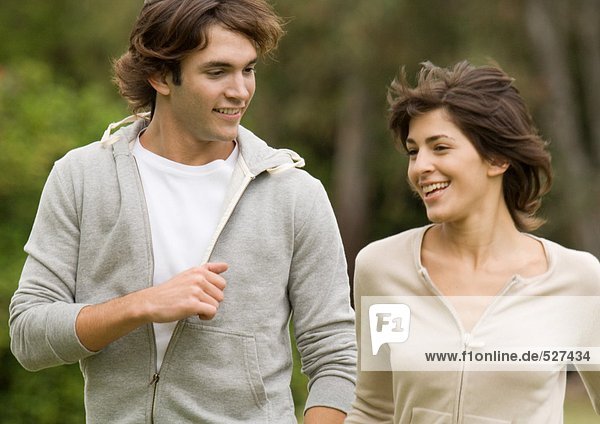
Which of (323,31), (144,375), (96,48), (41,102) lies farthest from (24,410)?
(96,48)

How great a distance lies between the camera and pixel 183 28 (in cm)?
371

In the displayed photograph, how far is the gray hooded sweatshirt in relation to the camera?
364cm

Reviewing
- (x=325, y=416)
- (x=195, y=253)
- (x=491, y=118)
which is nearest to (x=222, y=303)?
(x=195, y=253)

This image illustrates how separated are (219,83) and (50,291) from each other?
0.79 m

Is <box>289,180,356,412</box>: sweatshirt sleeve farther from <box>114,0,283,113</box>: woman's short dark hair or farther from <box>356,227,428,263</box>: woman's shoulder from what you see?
<box>114,0,283,113</box>: woman's short dark hair

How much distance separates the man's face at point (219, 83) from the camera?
12.1 ft

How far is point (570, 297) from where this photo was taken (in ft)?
11.6

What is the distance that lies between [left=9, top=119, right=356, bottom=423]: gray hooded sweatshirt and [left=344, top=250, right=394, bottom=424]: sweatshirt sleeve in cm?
8

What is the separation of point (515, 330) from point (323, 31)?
50.5ft

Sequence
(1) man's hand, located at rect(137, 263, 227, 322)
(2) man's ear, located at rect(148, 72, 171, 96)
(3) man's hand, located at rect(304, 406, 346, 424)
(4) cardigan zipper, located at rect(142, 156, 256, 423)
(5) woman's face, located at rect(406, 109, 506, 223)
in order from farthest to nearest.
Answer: (2) man's ear, located at rect(148, 72, 171, 96) < (3) man's hand, located at rect(304, 406, 346, 424) < (4) cardigan zipper, located at rect(142, 156, 256, 423) < (5) woman's face, located at rect(406, 109, 506, 223) < (1) man's hand, located at rect(137, 263, 227, 322)

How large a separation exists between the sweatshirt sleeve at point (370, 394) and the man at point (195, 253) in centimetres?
8

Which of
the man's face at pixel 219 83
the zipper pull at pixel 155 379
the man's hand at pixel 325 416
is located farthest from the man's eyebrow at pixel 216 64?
the man's hand at pixel 325 416

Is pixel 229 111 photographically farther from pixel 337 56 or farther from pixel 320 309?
pixel 337 56

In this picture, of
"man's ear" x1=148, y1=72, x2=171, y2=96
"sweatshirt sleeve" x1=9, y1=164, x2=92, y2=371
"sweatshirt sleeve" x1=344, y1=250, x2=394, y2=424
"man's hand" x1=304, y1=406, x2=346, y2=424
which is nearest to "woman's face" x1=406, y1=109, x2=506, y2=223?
"sweatshirt sleeve" x1=344, y1=250, x2=394, y2=424
